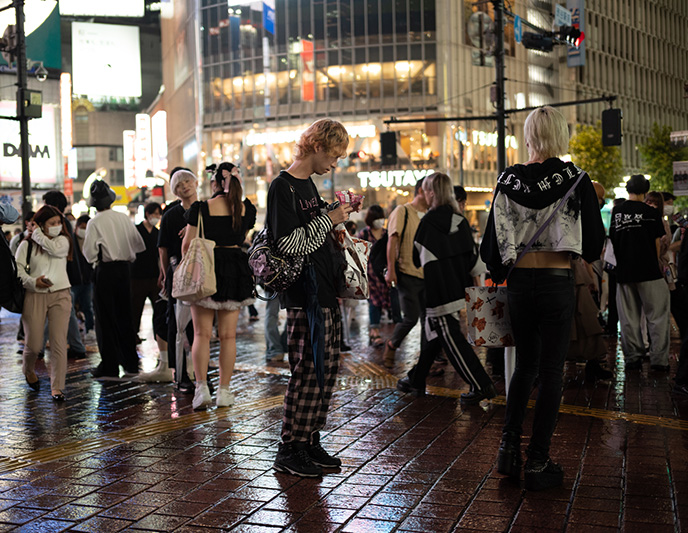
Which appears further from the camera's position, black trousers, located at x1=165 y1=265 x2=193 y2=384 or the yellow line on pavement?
black trousers, located at x1=165 y1=265 x2=193 y2=384

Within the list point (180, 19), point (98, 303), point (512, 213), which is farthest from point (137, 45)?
point (512, 213)

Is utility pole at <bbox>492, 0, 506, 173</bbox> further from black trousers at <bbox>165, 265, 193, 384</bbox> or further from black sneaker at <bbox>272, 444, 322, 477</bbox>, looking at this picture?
black sneaker at <bbox>272, 444, 322, 477</bbox>

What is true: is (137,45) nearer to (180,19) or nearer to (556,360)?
(180,19)

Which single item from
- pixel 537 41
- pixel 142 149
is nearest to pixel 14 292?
pixel 537 41

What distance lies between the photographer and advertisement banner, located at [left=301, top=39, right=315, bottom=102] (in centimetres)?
6378

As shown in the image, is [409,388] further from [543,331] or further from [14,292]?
[14,292]

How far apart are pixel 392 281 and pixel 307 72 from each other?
2224 inches

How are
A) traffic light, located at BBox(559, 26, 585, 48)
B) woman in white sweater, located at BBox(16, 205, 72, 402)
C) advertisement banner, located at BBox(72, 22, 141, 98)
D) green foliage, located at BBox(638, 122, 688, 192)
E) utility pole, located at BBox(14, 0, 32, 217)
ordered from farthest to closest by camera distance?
green foliage, located at BBox(638, 122, 688, 192), advertisement banner, located at BBox(72, 22, 141, 98), traffic light, located at BBox(559, 26, 585, 48), utility pole, located at BBox(14, 0, 32, 217), woman in white sweater, located at BBox(16, 205, 72, 402)

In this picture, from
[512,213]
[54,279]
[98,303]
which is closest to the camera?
[512,213]

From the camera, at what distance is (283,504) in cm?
464

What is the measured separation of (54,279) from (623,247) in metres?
5.56

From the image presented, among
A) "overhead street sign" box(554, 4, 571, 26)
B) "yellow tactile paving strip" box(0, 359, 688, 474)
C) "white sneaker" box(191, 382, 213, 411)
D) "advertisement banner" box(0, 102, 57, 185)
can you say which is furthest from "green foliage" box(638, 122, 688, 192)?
"white sneaker" box(191, 382, 213, 411)

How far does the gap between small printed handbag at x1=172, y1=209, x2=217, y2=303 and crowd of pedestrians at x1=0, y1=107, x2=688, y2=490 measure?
132 mm

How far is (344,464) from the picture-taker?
5445 millimetres
